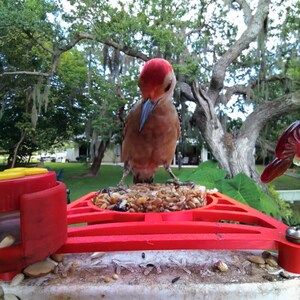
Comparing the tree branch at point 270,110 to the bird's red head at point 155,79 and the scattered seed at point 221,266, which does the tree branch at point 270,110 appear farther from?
the scattered seed at point 221,266

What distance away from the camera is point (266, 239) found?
2.64 feet

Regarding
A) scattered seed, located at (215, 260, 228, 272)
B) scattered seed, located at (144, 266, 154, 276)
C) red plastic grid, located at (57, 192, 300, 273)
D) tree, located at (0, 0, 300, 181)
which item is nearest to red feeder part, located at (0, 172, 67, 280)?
red plastic grid, located at (57, 192, 300, 273)

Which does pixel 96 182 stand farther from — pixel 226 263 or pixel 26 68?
pixel 226 263

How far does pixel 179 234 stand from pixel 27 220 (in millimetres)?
406

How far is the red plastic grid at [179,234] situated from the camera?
782 mm

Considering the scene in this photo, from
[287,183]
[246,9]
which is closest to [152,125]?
[246,9]

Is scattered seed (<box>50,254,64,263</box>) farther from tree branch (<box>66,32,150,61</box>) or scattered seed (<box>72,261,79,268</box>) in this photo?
tree branch (<box>66,32,150,61</box>)

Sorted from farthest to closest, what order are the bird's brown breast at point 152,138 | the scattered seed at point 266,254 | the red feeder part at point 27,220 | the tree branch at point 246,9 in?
the tree branch at point 246,9
the bird's brown breast at point 152,138
the scattered seed at point 266,254
the red feeder part at point 27,220

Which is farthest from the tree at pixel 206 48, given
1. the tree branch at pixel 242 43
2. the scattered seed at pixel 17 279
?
the scattered seed at pixel 17 279

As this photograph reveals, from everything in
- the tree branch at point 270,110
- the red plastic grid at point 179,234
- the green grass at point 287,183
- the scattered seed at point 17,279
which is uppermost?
the tree branch at point 270,110

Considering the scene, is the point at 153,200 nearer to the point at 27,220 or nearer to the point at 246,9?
the point at 27,220

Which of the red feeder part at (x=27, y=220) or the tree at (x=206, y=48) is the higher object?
the tree at (x=206, y=48)

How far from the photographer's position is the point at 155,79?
4.35 ft

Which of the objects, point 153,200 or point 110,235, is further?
point 153,200
